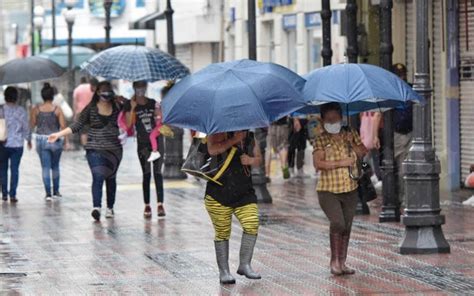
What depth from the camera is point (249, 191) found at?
12570 mm

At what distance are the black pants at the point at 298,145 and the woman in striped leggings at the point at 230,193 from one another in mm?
13942

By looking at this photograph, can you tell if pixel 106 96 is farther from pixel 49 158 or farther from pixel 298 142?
pixel 298 142

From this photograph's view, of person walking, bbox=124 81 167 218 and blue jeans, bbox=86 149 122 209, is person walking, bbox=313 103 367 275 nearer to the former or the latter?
person walking, bbox=124 81 167 218

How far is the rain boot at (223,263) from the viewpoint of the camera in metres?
12.5

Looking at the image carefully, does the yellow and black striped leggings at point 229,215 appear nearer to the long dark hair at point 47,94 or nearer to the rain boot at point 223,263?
the rain boot at point 223,263

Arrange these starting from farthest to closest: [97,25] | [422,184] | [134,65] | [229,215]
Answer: [97,25] → [134,65] → [422,184] → [229,215]

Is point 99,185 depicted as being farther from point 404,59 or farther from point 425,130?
point 404,59

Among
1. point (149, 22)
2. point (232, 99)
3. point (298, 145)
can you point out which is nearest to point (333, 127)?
point (232, 99)

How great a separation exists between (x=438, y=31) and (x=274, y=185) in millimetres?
3888

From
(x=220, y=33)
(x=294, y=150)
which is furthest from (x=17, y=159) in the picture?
(x=220, y=33)

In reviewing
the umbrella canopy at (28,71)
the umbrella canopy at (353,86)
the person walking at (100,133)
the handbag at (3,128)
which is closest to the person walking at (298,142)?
the umbrella canopy at (28,71)

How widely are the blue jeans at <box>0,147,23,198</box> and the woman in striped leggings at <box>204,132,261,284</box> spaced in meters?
10.1

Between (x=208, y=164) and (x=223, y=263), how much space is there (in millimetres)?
843

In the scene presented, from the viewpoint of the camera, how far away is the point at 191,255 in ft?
48.2
